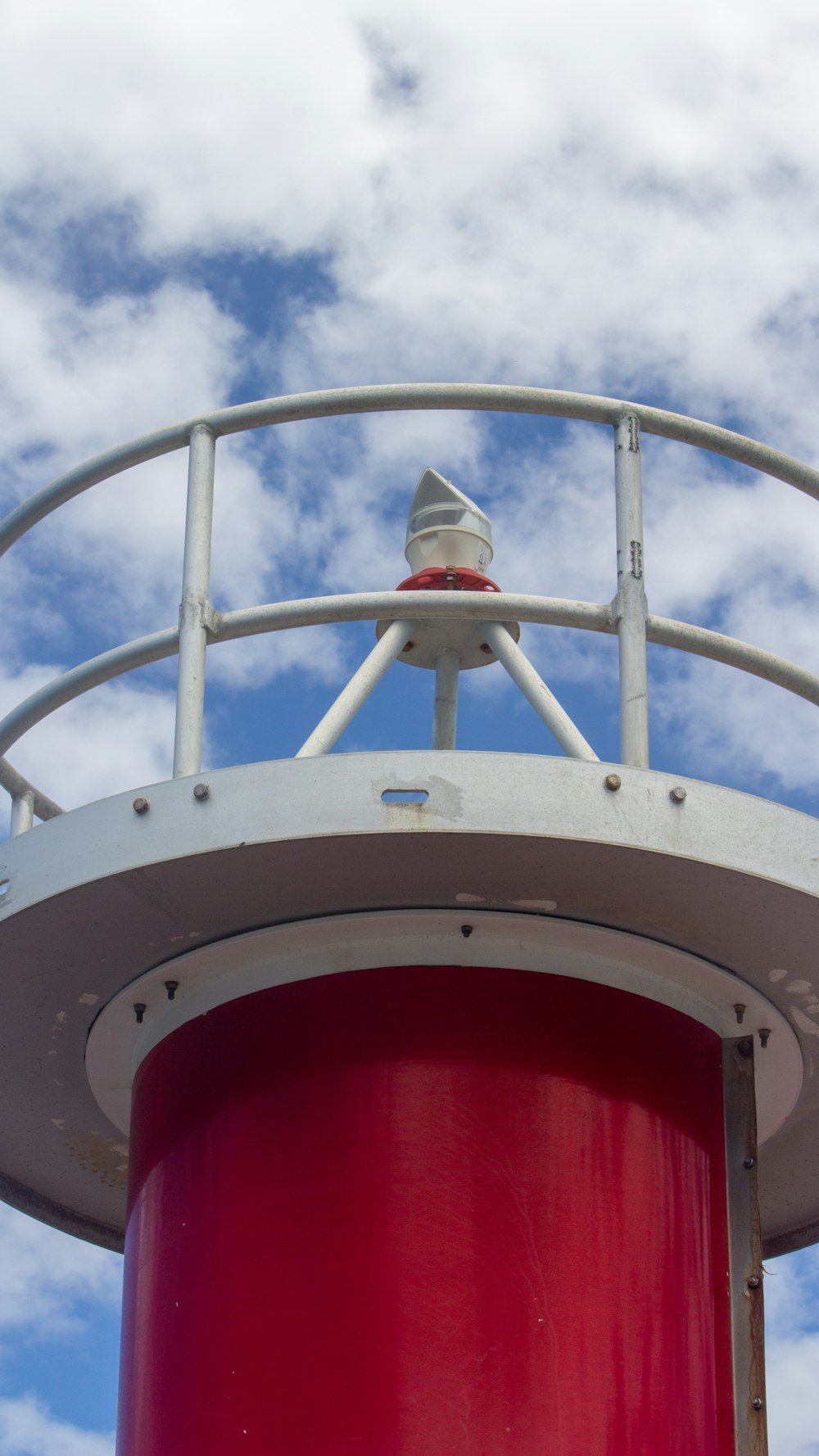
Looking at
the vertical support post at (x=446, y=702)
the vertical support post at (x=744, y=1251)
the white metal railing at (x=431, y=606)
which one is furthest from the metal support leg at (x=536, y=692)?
the vertical support post at (x=744, y=1251)

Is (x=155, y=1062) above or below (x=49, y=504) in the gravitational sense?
below

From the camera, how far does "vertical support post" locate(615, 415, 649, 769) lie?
6.47 meters

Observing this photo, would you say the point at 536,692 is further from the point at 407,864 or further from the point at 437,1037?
the point at 437,1037

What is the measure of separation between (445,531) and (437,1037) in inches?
97.1

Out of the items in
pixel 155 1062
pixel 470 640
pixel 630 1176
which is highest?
pixel 470 640

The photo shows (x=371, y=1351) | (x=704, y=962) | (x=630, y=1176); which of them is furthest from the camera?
(x=704, y=962)

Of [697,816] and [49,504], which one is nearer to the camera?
[697,816]

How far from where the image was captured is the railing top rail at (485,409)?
7.08m

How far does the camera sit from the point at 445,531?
26.8 ft

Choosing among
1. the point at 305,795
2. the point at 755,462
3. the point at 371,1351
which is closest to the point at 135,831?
the point at 305,795

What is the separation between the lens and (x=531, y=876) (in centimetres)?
646

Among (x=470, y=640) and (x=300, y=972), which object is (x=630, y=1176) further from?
(x=470, y=640)

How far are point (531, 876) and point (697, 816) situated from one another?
2.02 ft

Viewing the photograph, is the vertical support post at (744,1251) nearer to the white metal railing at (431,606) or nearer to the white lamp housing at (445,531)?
the white metal railing at (431,606)
